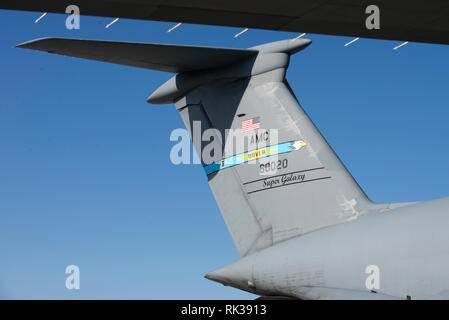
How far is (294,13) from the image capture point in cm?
1569

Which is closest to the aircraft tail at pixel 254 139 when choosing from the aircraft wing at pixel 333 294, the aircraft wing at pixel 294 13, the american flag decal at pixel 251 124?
the american flag decal at pixel 251 124

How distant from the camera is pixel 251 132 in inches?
348

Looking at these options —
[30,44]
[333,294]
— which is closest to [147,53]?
[30,44]

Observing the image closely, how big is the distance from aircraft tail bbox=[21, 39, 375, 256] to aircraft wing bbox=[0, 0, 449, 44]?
16.1 feet

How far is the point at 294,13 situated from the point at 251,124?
24.8 ft

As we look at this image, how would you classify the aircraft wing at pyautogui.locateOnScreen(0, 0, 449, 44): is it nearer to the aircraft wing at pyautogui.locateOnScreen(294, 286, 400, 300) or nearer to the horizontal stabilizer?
the horizontal stabilizer

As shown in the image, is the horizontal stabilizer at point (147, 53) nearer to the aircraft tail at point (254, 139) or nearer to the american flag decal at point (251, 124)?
the aircraft tail at point (254, 139)

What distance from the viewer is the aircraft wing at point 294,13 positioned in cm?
1363

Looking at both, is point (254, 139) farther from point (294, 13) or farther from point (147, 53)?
point (294, 13)

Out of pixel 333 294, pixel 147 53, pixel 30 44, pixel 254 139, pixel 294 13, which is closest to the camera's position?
pixel 333 294

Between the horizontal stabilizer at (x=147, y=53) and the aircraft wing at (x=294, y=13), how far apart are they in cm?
522

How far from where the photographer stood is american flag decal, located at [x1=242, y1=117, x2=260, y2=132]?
8844 millimetres

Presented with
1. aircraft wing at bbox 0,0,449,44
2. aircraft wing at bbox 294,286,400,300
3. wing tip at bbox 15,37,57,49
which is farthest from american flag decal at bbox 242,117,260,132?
aircraft wing at bbox 0,0,449,44
